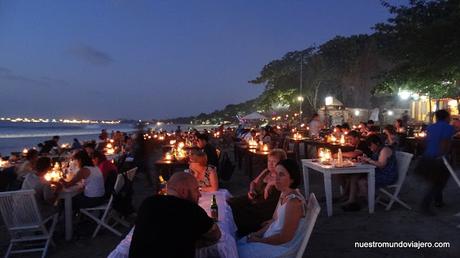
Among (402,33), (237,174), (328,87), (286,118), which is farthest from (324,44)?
(237,174)

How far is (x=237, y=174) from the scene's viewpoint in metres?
14.5

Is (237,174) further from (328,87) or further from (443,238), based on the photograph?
(328,87)

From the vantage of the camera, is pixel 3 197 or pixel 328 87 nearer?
pixel 3 197

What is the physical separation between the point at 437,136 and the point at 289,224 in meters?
5.36

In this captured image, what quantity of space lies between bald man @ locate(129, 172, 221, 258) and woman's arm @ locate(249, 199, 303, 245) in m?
0.80

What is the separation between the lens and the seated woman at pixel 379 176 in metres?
7.85

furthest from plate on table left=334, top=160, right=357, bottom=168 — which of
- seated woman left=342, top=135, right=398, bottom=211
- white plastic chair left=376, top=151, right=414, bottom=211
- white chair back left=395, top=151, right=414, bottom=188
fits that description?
white chair back left=395, top=151, right=414, bottom=188

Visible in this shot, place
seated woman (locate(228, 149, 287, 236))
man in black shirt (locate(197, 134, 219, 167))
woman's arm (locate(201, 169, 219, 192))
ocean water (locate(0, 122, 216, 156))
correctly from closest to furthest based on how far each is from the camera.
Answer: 1. seated woman (locate(228, 149, 287, 236))
2. woman's arm (locate(201, 169, 219, 192))
3. man in black shirt (locate(197, 134, 219, 167))
4. ocean water (locate(0, 122, 216, 156))

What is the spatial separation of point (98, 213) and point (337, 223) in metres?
4.13

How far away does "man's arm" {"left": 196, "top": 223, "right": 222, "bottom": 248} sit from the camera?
311cm

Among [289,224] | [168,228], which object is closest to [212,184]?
[289,224]

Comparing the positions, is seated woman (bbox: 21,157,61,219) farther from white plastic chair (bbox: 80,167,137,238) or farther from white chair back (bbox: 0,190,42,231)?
white plastic chair (bbox: 80,167,137,238)

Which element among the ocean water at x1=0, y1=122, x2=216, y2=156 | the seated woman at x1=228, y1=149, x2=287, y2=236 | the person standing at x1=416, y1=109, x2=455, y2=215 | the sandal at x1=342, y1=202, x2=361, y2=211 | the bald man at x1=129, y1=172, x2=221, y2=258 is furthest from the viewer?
the ocean water at x1=0, y1=122, x2=216, y2=156

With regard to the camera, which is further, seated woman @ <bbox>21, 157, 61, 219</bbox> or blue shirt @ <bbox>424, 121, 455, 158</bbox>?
blue shirt @ <bbox>424, 121, 455, 158</bbox>
